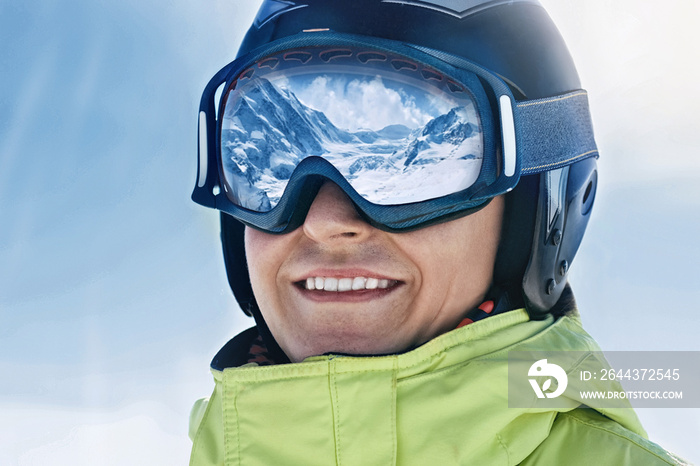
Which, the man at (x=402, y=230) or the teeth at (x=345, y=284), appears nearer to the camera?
the man at (x=402, y=230)

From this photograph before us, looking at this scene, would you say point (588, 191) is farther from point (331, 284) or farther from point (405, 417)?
point (405, 417)

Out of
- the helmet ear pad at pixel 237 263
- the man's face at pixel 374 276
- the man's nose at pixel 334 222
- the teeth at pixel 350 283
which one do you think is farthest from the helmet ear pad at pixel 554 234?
the helmet ear pad at pixel 237 263

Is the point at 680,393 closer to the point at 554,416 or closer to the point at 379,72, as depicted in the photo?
the point at 554,416

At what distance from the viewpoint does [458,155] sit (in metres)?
1.77

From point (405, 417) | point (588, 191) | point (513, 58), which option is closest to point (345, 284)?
point (405, 417)

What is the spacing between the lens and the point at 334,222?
1.77m

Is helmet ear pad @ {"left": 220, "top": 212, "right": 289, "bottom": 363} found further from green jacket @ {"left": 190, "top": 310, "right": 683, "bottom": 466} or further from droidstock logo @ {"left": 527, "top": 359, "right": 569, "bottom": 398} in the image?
droidstock logo @ {"left": 527, "top": 359, "right": 569, "bottom": 398}

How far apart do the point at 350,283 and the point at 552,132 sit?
2.59ft

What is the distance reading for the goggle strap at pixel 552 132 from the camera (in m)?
1.92

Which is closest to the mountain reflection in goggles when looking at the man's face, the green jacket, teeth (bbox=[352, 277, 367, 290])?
the man's face

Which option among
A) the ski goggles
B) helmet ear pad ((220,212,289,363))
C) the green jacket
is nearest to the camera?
the green jacket

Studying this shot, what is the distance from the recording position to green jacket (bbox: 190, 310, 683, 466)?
1.54 meters

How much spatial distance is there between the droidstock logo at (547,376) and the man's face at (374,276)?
30 centimetres

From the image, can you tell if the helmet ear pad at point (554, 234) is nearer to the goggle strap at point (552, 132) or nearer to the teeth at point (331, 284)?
the goggle strap at point (552, 132)
